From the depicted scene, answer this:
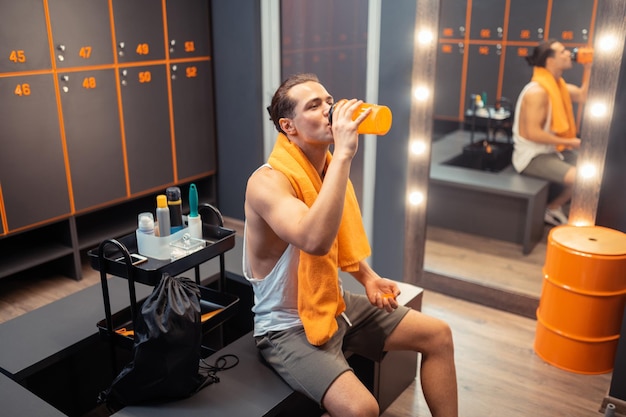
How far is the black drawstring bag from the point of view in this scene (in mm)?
1574

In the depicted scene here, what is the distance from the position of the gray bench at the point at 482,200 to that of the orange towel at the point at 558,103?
0.27 metres

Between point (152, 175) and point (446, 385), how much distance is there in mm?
2162

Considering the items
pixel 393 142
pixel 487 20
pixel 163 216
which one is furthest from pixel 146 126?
pixel 487 20

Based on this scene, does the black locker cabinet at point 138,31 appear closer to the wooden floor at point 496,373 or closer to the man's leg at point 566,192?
the wooden floor at point 496,373

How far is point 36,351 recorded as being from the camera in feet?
6.21

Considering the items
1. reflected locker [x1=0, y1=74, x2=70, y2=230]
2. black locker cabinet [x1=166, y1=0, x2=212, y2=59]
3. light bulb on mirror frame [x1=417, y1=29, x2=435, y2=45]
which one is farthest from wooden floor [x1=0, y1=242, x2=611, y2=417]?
black locker cabinet [x1=166, y1=0, x2=212, y2=59]

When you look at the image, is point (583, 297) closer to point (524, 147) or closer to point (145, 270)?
point (524, 147)

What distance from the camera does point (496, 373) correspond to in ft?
8.09

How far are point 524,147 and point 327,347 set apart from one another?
1.50 meters

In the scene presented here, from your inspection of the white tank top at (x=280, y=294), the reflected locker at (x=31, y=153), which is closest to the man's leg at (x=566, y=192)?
the white tank top at (x=280, y=294)

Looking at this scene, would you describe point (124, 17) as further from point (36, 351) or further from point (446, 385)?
point (446, 385)

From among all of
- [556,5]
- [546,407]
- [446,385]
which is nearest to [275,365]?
[446,385]

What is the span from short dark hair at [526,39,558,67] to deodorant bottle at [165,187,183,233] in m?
1.60

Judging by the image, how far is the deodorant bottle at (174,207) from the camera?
6.32 feet
